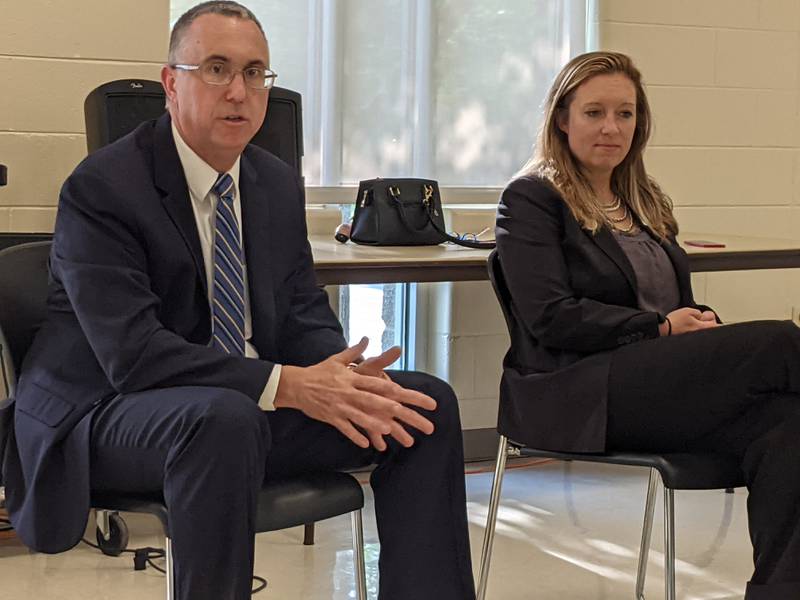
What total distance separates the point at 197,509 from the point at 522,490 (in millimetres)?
1994

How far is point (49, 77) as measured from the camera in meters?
2.99

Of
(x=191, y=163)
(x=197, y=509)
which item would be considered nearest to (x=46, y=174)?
(x=191, y=163)

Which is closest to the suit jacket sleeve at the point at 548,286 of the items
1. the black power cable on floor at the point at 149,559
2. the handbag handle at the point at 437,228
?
the handbag handle at the point at 437,228

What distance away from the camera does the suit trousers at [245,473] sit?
168 centimetres

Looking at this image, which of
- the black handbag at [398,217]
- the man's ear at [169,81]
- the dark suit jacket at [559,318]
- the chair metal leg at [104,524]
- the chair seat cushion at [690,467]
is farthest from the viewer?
the black handbag at [398,217]

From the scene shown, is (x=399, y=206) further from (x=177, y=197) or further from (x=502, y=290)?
(x=177, y=197)

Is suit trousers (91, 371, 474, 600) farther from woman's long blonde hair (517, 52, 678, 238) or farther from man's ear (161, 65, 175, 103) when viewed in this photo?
woman's long blonde hair (517, 52, 678, 238)

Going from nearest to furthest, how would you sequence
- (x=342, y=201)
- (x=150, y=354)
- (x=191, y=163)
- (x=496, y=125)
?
1. (x=150, y=354)
2. (x=191, y=163)
3. (x=342, y=201)
4. (x=496, y=125)

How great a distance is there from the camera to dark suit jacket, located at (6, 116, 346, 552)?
185 cm

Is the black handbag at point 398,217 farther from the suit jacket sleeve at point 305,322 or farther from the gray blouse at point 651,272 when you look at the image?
the suit jacket sleeve at point 305,322

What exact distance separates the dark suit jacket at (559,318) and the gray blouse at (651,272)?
0.05 metres

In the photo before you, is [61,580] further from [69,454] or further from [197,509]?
[197,509]

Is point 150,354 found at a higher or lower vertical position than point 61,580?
higher

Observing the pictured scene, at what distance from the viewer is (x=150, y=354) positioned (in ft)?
6.06
